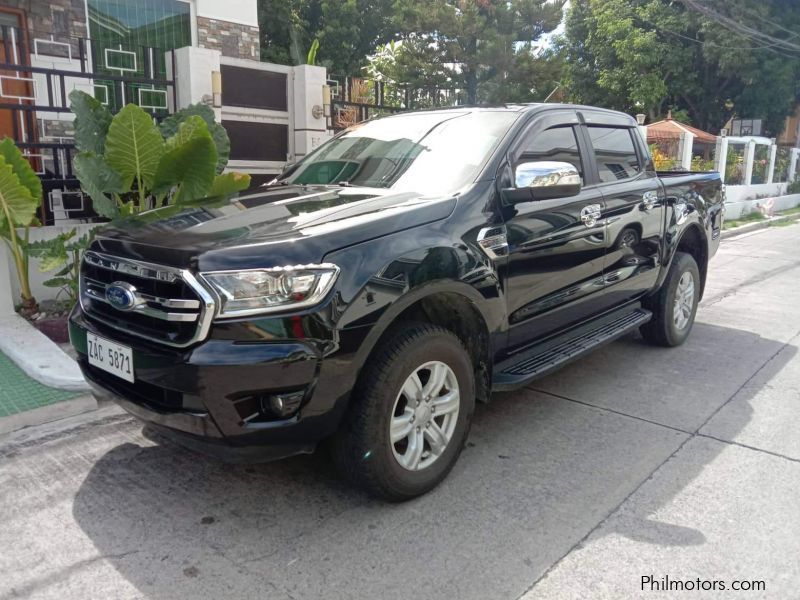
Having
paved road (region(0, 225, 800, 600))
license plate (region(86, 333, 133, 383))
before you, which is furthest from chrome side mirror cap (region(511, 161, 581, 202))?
license plate (region(86, 333, 133, 383))

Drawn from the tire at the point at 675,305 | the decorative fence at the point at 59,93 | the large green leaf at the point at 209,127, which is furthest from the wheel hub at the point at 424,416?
the decorative fence at the point at 59,93

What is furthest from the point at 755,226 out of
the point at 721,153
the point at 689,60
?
the point at 689,60

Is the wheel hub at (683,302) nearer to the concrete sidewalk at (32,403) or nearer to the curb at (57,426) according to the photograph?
the curb at (57,426)

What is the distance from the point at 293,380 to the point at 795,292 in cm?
746

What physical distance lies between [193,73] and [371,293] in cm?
504

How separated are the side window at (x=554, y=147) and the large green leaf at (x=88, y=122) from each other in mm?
3603

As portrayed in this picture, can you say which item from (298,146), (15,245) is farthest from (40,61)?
(15,245)

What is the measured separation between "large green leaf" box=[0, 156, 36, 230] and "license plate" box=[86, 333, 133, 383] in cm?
245

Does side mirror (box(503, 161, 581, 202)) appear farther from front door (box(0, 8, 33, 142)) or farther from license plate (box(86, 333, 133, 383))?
front door (box(0, 8, 33, 142))

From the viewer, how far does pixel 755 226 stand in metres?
14.9

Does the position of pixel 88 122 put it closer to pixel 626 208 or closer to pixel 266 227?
pixel 266 227

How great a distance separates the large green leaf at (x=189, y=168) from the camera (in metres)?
5.01

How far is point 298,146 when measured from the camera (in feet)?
26.6

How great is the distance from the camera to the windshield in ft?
11.5
